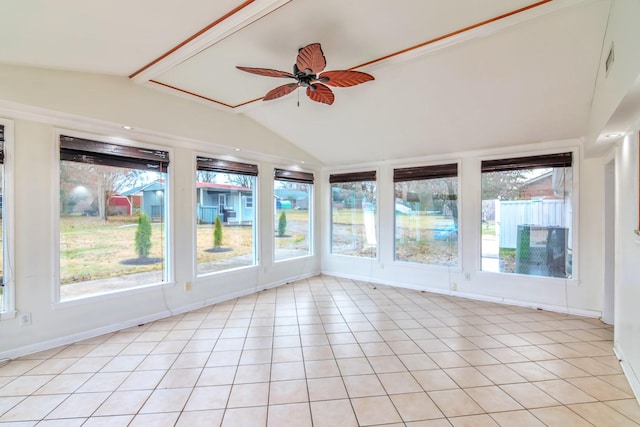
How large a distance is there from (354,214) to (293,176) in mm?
1488

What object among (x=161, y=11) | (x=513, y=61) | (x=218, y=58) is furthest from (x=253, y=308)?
(x=513, y=61)

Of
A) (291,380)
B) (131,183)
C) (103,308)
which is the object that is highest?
(131,183)

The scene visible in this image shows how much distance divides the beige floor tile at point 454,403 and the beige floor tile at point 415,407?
0.18ft

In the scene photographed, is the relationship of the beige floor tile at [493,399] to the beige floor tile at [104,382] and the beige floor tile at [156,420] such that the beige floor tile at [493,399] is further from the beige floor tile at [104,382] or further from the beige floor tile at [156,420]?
the beige floor tile at [104,382]

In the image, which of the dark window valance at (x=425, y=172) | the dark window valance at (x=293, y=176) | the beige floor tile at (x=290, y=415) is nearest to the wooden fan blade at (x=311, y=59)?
the beige floor tile at (x=290, y=415)

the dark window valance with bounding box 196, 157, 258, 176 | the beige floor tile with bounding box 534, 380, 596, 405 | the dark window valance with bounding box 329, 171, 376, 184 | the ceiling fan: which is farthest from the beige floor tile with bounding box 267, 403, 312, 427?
the dark window valance with bounding box 329, 171, 376, 184

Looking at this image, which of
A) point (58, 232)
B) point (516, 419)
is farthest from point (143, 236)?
point (516, 419)

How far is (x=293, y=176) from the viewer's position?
5.65 m

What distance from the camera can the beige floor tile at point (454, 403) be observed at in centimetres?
199

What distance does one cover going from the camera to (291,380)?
2.37 meters

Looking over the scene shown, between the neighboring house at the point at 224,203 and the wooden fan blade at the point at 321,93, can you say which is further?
the neighboring house at the point at 224,203

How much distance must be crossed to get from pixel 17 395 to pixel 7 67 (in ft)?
8.97

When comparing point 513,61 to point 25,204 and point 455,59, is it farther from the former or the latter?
point 25,204

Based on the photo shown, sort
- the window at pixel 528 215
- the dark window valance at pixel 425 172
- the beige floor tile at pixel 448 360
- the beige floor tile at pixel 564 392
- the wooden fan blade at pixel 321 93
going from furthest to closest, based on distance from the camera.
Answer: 1. the dark window valance at pixel 425 172
2. the window at pixel 528 215
3. the wooden fan blade at pixel 321 93
4. the beige floor tile at pixel 448 360
5. the beige floor tile at pixel 564 392
